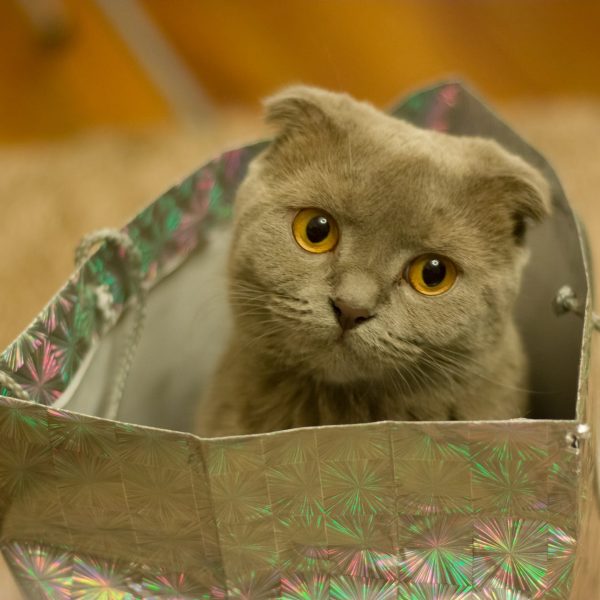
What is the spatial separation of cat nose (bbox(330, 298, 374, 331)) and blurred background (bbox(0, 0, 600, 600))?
3.17 ft

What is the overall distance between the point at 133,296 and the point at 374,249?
351 millimetres

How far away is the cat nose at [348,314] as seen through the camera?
0.80 metres

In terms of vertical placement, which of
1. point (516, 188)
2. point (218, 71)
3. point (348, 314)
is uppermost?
point (218, 71)

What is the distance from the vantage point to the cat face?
829 mm

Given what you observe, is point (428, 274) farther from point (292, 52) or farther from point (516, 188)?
point (292, 52)

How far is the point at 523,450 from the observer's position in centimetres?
69

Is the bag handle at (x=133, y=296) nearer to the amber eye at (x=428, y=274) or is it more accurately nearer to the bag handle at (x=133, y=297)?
the bag handle at (x=133, y=297)

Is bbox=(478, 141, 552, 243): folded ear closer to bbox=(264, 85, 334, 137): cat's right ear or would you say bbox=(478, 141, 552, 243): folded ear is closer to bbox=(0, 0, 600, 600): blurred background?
bbox=(264, 85, 334, 137): cat's right ear

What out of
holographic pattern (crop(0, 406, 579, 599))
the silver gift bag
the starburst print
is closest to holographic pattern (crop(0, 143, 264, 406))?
the silver gift bag

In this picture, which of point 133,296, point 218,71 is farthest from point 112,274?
point 218,71

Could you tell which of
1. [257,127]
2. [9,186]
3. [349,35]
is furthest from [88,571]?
[349,35]

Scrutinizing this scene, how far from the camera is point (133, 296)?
40.6 inches

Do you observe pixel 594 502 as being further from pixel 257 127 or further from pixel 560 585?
pixel 257 127

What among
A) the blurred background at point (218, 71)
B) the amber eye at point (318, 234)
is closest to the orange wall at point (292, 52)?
the blurred background at point (218, 71)
